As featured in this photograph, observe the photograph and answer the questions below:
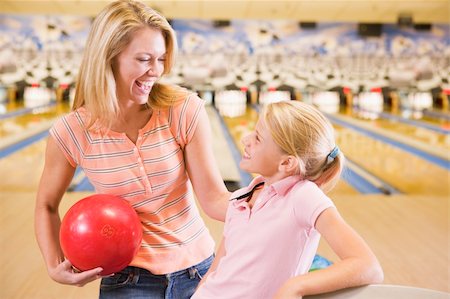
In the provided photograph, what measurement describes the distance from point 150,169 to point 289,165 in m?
0.43

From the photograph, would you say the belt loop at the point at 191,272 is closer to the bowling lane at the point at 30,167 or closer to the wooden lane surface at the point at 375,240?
the wooden lane surface at the point at 375,240

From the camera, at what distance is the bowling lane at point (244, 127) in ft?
13.3

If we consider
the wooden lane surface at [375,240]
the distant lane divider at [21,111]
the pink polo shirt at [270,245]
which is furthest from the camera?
the distant lane divider at [21,111]

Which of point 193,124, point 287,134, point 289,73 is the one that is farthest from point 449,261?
point 289,73

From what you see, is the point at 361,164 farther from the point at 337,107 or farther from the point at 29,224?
the point at 337,107

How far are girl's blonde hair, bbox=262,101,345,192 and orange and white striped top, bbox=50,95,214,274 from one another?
0.40m

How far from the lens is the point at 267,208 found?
1.11m

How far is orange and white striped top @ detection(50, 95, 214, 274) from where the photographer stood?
1.41m

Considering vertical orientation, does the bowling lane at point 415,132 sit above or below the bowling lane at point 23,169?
below

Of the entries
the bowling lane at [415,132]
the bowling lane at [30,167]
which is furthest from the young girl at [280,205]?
the bowling lane at [415,132]

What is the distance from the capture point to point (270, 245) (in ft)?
3.54

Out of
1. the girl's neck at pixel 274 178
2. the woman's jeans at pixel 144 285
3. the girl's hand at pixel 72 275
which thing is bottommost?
the woman's jeans at pixel 144 285

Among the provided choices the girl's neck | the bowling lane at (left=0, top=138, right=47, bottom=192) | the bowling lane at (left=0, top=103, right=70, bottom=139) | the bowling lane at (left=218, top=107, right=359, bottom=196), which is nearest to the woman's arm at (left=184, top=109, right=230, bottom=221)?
the girl's neck

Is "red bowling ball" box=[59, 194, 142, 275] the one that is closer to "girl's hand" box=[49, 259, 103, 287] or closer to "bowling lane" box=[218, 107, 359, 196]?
"girl's hand" box=[49, 259, 103, 287]
